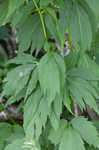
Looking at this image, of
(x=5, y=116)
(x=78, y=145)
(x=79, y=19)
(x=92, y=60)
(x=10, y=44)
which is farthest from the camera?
(x=10, y=44)

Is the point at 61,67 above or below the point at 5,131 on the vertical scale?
above

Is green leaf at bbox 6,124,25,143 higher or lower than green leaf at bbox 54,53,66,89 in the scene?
lower

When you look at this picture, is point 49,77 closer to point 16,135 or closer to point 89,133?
point 89,133

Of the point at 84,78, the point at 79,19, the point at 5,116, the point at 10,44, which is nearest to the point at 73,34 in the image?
the point at 79,19

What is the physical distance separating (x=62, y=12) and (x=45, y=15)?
0.27 ft

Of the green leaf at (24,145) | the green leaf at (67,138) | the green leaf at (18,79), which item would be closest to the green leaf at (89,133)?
the green leaf at (67,138)

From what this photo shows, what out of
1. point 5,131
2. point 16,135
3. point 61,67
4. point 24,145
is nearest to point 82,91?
point 61,67

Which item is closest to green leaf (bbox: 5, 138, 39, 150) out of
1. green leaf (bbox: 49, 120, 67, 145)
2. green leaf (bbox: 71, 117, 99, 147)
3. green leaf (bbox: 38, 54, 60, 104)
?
green leaf (bbox: 49, 120, 67, 145)

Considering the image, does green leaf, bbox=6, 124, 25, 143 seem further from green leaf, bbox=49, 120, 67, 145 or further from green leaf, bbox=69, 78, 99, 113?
green leaf, bbox=69, 78, 99, 113

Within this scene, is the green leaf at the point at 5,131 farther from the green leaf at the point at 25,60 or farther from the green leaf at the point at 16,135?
the green leaf at the point at 25,60

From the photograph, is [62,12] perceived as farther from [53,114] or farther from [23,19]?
Result: [53,114]

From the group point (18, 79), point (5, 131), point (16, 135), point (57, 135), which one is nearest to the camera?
point (18, 79)

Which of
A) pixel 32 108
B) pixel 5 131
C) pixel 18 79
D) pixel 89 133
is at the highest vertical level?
pixel 18 79

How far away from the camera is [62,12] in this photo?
0.88 m
